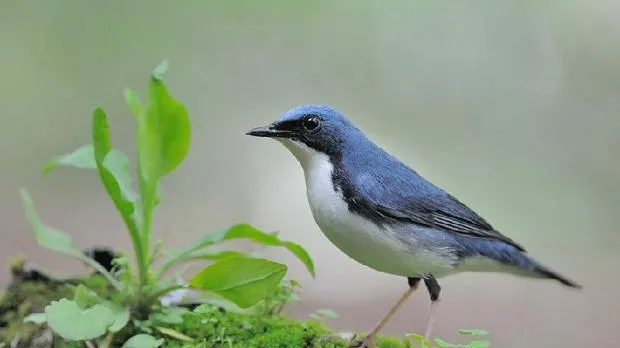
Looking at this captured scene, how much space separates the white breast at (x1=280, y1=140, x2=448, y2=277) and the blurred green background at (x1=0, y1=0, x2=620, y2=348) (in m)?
4.62

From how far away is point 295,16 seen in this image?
27.4 ft

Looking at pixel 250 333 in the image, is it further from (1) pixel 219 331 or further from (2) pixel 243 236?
(2) pixel 243 236

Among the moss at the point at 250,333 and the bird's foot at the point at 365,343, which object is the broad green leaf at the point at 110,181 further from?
the bird's foot at the point at 365,343

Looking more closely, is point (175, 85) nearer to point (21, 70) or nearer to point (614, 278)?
point (21, 70)

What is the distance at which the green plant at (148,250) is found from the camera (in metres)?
2.70

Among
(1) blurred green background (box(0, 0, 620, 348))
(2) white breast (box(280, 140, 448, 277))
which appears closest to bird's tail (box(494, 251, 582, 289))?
(2) white breast (box(280, 140, 448, 277))

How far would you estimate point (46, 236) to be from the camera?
3.10 m

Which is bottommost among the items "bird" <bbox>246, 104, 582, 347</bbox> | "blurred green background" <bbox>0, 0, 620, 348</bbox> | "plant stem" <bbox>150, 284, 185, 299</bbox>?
"plant stem" <bbox>150, 284, 185, 299</bbox>

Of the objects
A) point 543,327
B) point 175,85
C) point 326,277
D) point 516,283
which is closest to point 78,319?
point 326,277

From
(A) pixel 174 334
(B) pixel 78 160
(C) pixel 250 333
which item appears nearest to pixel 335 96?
(B) pixel 78 160

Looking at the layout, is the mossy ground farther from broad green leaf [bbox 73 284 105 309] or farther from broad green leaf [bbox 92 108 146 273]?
broad green leaf [bbox 92 108 146 273]

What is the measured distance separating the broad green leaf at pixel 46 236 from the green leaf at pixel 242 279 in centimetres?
62

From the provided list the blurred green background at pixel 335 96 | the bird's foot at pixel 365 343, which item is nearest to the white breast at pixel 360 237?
the bird's foot at pixel 365 343

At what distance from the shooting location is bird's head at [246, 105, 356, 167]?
289cm
